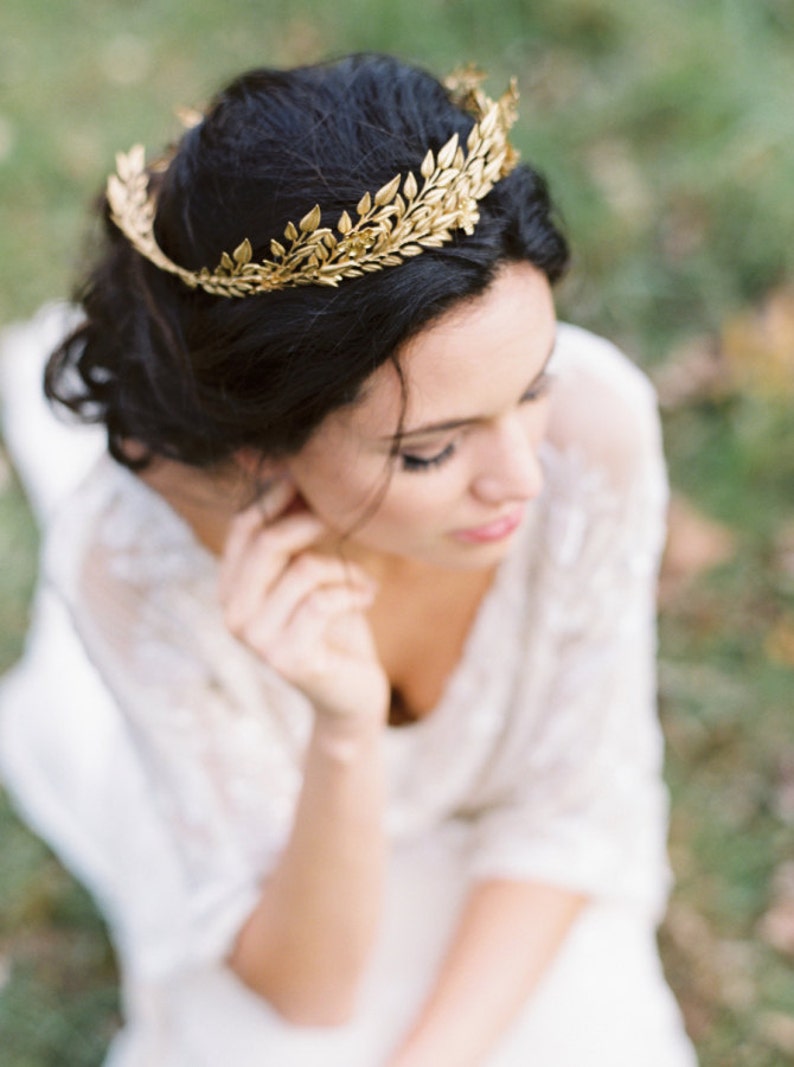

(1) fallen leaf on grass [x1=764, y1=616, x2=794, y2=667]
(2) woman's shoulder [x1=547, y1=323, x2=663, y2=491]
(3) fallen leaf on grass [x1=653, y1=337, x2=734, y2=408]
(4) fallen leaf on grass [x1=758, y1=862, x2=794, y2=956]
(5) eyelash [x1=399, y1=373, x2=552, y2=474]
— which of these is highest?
(5) eyelash [x1=399, y1=373, x2=552, y2=474]

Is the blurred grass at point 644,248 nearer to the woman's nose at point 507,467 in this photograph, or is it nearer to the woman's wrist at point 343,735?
the woman's wrist at point 343,735

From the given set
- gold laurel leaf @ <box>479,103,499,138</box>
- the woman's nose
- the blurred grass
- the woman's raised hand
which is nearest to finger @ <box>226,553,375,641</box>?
the woman's raised hand

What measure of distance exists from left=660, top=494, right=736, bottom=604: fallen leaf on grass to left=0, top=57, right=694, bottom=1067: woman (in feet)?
3.48

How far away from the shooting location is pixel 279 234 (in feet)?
4.78

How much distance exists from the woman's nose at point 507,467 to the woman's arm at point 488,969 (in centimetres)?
87

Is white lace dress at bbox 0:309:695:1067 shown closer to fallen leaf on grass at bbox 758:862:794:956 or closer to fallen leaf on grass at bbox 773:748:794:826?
fallen leaf on grass at bbox 758:862:794:956

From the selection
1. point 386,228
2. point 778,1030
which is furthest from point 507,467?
point 778,1030

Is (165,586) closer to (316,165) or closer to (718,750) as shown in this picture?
(316,165)

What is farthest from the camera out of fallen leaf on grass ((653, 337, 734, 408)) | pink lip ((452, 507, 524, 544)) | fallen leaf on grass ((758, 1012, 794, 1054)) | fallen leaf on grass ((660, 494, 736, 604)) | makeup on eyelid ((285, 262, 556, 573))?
fallen leaf on grass ((653, 337, 734, 408))

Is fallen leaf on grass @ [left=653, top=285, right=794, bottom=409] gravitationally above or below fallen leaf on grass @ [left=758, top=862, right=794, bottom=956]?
above

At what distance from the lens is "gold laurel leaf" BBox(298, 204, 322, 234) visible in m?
1.39

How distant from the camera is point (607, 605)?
2.12 m

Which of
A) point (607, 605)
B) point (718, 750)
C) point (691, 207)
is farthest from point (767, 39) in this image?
point (607, 605)

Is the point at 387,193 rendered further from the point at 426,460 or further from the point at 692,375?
the point at 692,375
